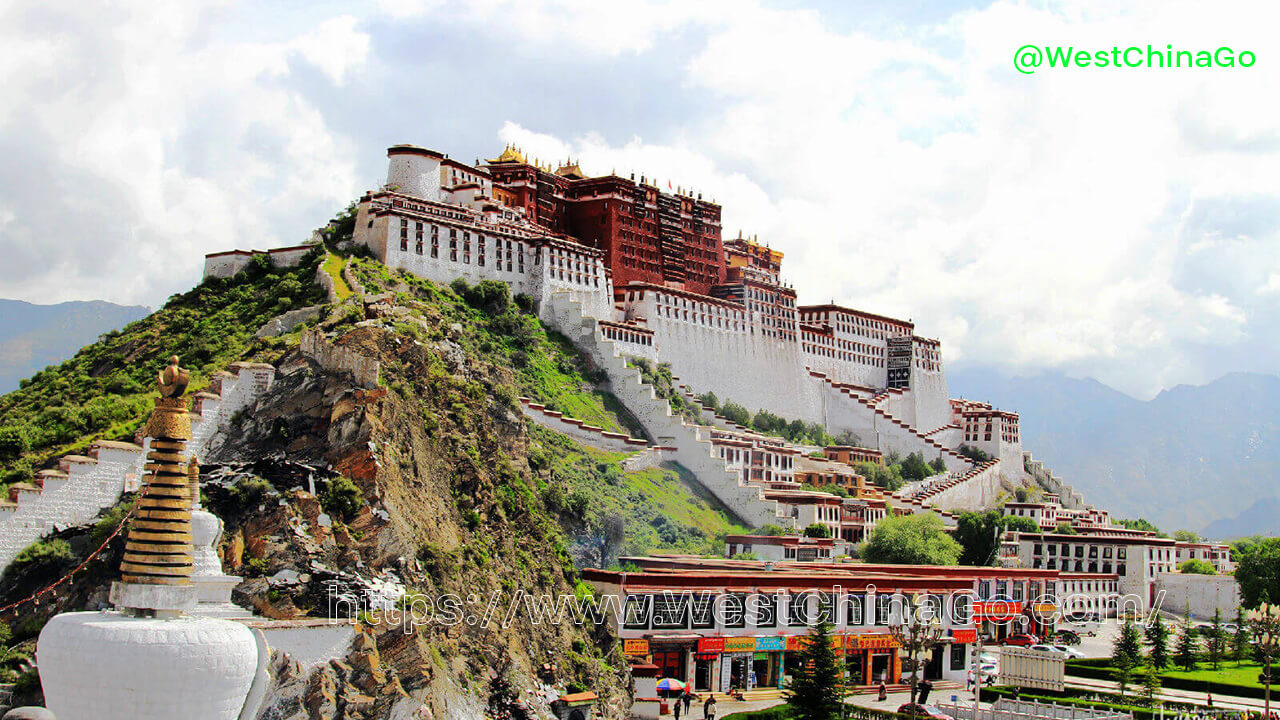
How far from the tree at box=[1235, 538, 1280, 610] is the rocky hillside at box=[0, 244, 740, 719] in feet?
91.0

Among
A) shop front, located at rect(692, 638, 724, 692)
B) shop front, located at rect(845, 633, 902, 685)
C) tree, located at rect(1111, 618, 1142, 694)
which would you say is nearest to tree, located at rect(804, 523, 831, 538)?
shop front, located at rect(845, 633, 902, 685)

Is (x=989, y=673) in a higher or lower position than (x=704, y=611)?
lower

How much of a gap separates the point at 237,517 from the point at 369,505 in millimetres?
3933

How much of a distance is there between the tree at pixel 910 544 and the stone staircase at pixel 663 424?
4477mm

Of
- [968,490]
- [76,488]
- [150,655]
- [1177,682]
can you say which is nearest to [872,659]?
[1177,682]

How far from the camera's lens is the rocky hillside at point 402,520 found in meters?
36.4

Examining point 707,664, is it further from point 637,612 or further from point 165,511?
point 165,511

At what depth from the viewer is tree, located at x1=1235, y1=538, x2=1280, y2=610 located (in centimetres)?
6600

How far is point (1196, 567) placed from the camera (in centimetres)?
7806

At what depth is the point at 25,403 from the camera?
52.9m

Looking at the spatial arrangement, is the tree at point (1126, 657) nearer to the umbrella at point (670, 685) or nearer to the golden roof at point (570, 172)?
the umbrella at point (670, 685)

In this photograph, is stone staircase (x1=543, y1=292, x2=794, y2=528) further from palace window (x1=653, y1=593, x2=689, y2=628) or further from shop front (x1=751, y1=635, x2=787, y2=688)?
palace window (x1=653, y1=593, x2=689, y2=628)

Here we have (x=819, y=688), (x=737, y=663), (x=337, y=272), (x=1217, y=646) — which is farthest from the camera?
(x=337, y=272)

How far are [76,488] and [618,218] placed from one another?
49.4 m
